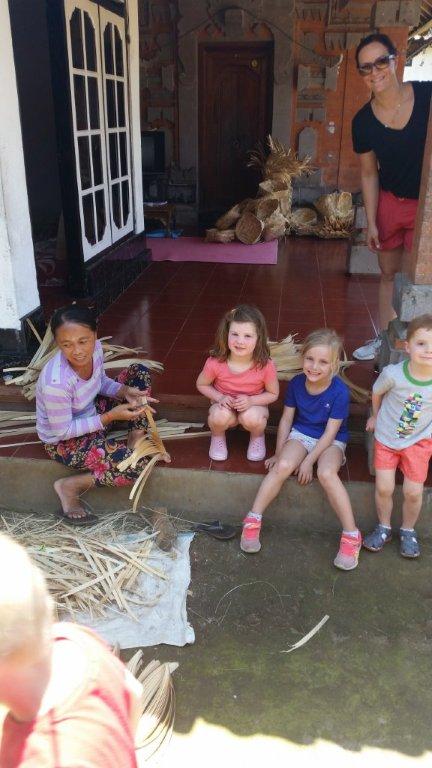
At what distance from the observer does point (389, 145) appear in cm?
320

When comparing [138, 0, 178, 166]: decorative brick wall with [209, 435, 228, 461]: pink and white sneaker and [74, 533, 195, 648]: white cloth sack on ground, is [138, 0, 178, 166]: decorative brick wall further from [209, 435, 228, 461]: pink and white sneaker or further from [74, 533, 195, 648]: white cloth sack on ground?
[74, 533, 195, 648]: white cloth sack on ground

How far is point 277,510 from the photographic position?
3.04 m

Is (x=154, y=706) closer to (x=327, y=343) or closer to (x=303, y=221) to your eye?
(x=327, y=343)

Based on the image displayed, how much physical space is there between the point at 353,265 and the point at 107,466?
3918 millimetres

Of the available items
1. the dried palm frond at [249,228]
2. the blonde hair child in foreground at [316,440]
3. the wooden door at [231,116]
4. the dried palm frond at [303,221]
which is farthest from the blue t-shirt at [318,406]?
the wooden door at [231,116]

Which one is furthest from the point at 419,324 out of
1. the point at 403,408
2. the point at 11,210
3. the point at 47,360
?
the point at 11,210

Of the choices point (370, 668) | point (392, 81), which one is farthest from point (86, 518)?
point (392, 81)

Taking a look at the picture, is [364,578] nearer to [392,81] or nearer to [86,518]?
[86,518]

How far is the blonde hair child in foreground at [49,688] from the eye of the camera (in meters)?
0.94

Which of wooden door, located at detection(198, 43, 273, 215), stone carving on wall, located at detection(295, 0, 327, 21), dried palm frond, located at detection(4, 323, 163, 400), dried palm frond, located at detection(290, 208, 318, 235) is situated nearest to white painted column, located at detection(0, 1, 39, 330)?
dried palm frond, located at detection(4, 323, 163, 400)

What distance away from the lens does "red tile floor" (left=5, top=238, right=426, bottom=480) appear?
3299mm

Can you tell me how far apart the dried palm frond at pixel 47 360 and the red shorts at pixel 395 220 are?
154 centimetres

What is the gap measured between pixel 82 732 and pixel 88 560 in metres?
1.70

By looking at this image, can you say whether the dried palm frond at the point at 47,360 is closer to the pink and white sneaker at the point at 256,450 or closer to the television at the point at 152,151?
the pink and white sneaker at the point at 256,450
